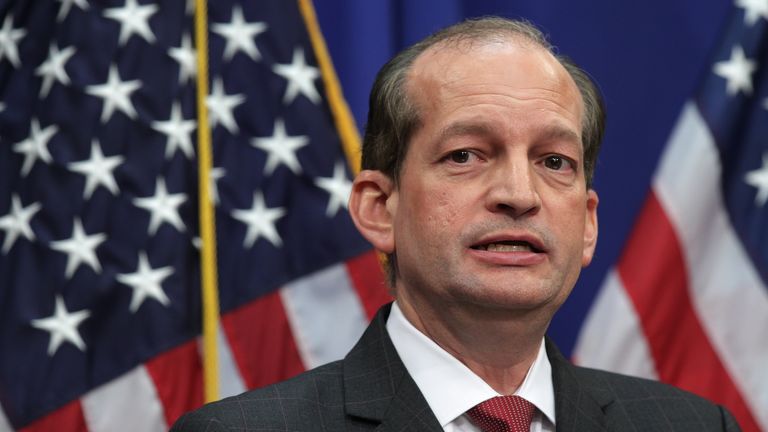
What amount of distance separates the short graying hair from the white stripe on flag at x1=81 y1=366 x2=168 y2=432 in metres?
1.27

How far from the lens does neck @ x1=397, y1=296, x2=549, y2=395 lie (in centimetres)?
188

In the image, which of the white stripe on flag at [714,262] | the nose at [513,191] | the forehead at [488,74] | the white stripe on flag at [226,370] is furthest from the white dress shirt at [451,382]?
the white stripe on flag at [714,262]

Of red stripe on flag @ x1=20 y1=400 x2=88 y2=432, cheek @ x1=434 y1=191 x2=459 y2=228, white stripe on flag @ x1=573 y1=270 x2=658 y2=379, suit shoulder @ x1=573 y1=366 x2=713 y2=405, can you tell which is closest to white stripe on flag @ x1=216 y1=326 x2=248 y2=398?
red stripe on flag @ x1=20 y1=400 x2=88 y2=432

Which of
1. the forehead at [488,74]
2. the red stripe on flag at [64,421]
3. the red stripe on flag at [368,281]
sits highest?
the forehead at [488,74]

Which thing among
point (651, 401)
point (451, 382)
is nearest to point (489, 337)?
point (451, 382)

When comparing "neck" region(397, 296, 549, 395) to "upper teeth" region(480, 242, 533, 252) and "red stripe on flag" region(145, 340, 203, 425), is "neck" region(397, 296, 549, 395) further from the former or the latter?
"red stripe on flag" region(145, 340, 203, 425)

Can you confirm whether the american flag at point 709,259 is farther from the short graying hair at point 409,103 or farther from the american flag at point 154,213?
the short graying hair at point 409,103

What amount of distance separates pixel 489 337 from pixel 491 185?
0.93 ft

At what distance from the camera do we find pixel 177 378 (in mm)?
3145

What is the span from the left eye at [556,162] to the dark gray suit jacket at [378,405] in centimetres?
37

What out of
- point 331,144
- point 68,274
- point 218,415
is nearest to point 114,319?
point 68,274

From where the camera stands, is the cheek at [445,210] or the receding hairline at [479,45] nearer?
the cheek at [445,210]

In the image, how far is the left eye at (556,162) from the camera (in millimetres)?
1940

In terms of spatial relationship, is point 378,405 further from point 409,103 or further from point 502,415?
point 409,103
